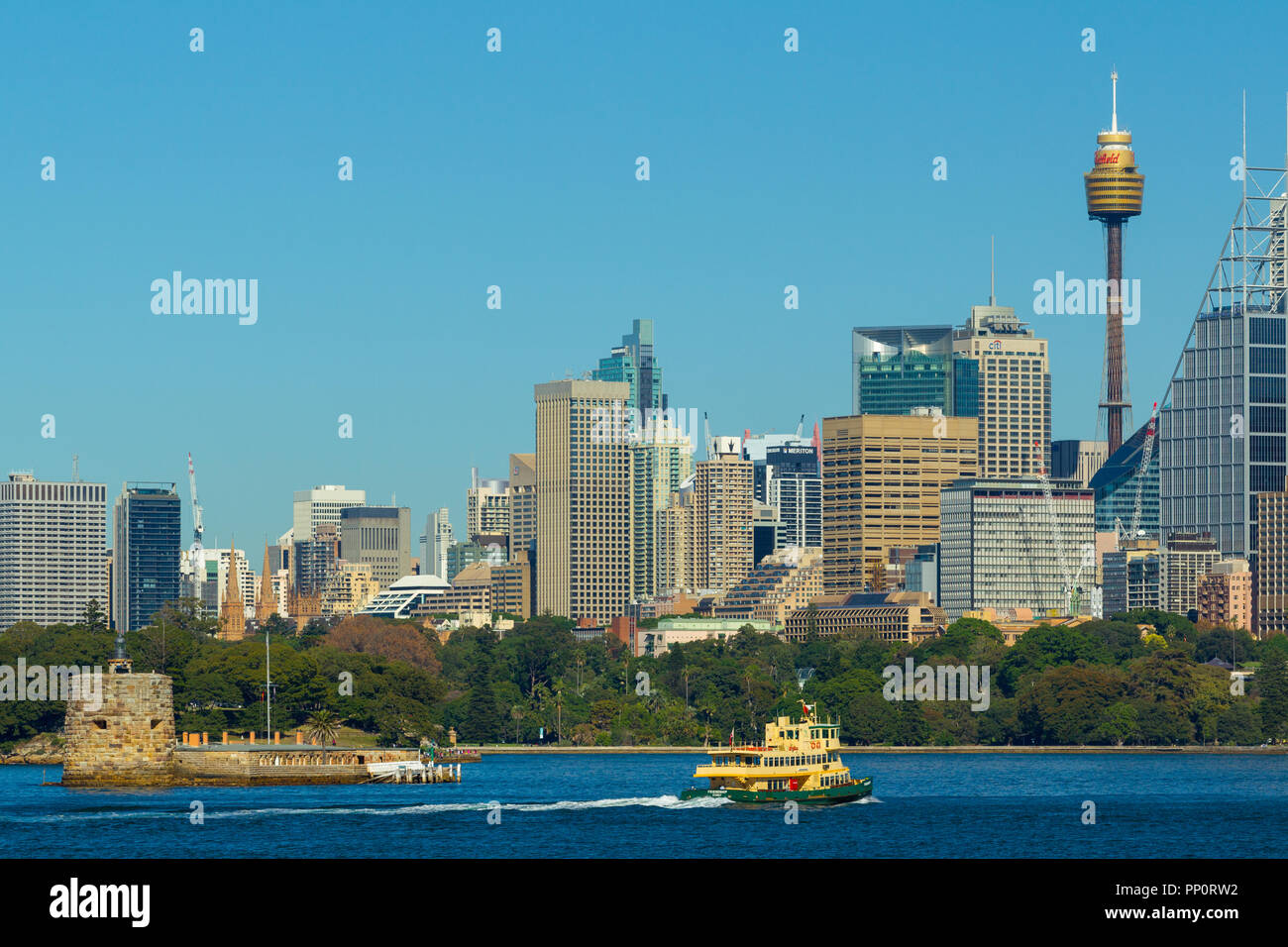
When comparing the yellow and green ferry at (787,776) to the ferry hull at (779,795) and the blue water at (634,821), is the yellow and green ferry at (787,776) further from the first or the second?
the blue water at (634,821)

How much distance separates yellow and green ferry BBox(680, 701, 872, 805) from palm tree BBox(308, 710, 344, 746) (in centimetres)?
5851

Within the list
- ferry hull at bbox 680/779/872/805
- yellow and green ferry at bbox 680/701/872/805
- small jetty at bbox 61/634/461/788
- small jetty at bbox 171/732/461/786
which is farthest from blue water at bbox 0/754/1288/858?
A: small jetty at bbox 171/732/461/786

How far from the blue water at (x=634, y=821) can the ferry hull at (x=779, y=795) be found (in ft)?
3.55

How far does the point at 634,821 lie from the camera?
105375 mm

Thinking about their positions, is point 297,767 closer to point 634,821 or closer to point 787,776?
point 787,776

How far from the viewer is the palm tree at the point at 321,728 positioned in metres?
174

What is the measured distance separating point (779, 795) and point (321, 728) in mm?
68732

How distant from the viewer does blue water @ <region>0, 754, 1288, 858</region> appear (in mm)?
90188

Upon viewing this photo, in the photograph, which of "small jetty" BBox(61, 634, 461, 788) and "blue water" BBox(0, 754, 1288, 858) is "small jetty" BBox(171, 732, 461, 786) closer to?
"small jetty" BBox(61, 634, 461, 788)

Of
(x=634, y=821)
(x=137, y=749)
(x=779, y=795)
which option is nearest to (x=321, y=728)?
(x=137, y=749)
